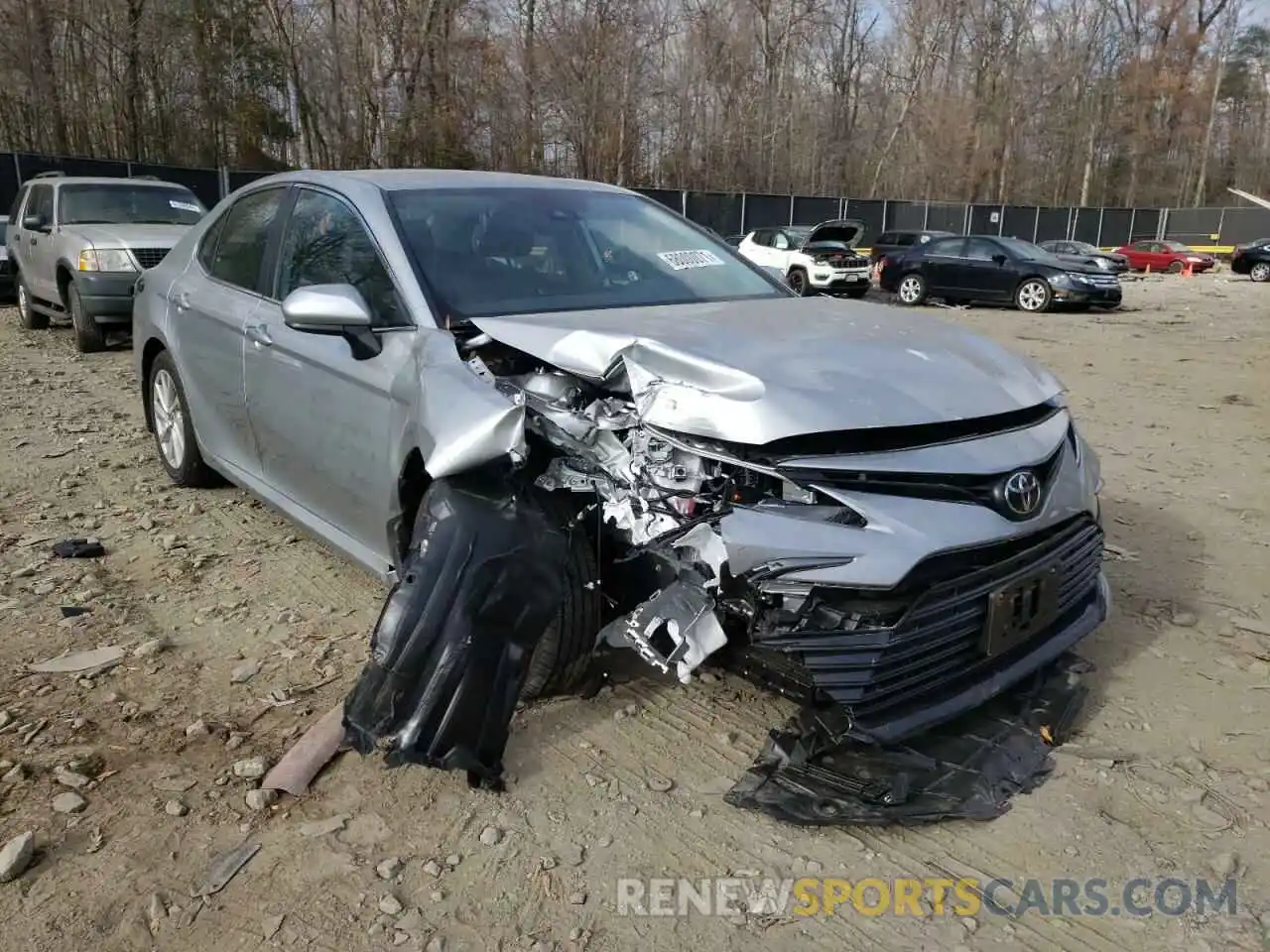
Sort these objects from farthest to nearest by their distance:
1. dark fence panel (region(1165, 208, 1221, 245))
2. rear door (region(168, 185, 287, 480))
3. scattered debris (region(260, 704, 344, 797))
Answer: dark fence panel (region(1165, 208, 1221, 245)), rear door (region(168, 185, 287, 480)), scattered debris (region(260, 704, 344, 797))

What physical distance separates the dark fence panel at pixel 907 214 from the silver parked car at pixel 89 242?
1195 inches

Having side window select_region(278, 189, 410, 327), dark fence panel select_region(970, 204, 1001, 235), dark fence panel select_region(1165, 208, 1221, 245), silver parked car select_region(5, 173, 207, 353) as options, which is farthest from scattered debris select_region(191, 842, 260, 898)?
dark fence panel select_region(1165, 208, 1221, 245)

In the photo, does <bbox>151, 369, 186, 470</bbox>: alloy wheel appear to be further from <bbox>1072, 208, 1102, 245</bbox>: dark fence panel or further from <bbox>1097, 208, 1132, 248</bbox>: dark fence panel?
<bbox>1097, 208, 1132, 248</bbox>: dark fence panel

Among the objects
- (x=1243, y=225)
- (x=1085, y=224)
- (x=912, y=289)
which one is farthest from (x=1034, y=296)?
(x=1243, y=225)

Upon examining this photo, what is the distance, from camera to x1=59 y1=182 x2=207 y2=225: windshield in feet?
34.4

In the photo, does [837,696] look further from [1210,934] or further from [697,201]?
[697,201]

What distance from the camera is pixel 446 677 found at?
2.63m

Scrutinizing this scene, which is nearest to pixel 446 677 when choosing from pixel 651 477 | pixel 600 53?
pixel 651 477

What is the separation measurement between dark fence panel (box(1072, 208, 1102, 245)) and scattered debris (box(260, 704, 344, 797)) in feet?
151

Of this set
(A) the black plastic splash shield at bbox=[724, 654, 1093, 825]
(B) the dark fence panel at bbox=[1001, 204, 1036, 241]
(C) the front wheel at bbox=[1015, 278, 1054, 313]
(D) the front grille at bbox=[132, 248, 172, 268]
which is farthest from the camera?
(B) the dark fence panel at bbox=[1001, 204, 1036, 241]

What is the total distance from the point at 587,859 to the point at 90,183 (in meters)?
11.0

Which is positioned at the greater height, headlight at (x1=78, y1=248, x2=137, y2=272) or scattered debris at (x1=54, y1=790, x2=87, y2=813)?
headlight at (x1=78, y1=248, x2=137, y2=272)

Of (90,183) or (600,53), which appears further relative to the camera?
(600,53)

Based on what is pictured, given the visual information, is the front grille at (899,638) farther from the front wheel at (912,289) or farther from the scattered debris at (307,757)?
the front wheel at (912,289)
